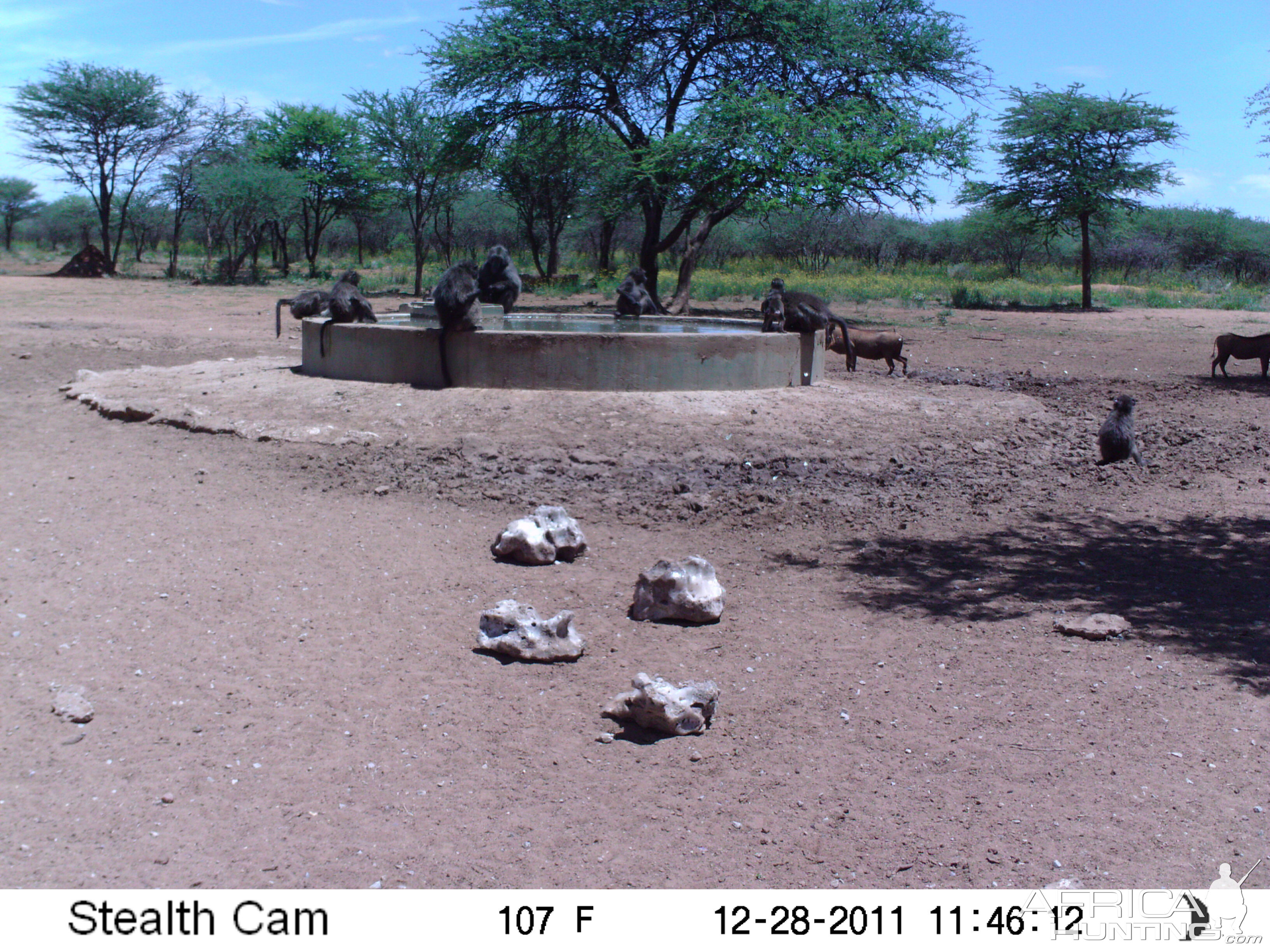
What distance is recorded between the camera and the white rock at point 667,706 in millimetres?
3891

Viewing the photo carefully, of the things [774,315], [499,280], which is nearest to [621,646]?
[774,315]

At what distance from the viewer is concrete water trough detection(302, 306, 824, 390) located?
358 inches

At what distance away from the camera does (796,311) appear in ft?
35.6

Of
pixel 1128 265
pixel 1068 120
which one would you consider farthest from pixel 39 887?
pixel 1128 265

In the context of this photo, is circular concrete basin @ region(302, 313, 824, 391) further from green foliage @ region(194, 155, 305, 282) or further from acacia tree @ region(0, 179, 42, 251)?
acacia tree @ region(0, 179, 42, 251)

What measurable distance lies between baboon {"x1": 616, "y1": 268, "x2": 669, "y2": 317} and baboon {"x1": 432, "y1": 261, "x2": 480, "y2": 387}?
3.16m

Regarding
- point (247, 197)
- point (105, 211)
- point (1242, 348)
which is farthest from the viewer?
point (105, 211)

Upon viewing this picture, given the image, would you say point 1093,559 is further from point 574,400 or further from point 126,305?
point 126,305

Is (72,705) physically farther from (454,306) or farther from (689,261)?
(689,261)

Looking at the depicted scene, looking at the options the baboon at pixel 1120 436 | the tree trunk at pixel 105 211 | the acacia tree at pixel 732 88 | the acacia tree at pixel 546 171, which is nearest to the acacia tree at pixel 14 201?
the tree trunk at pixel 105 211

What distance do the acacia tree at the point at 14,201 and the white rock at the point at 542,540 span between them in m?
55.5

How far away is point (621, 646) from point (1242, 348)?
A: 1226 centimetres

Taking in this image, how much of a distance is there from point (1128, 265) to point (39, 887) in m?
49.3

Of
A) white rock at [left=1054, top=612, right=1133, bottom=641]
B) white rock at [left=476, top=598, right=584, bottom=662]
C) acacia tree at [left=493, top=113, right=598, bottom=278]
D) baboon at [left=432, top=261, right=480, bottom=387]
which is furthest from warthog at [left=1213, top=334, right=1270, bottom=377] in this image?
acacia tree at [left=493, top=113, right=598, bottom=278]
